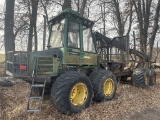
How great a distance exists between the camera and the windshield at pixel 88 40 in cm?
675

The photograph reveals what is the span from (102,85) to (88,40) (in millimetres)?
1646

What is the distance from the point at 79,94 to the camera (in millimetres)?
5762

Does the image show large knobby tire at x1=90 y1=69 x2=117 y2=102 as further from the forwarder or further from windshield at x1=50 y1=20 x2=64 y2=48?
windshield at x1=50 y1=20 x2=64 y2=48

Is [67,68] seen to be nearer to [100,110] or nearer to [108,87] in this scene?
[100,110]

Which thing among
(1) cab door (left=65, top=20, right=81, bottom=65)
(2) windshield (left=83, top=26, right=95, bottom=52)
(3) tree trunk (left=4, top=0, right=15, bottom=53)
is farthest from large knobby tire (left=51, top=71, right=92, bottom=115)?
(3) tree trunk (left=4, top=0, right=15, bottom=53)

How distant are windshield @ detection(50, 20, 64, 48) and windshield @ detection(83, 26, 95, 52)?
853 mm

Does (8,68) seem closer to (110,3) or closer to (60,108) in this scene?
(60,108)

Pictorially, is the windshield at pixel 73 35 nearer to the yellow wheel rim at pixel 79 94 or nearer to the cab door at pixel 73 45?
the cab door at pixel 73 45

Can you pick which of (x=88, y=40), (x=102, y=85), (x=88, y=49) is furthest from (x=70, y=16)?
(x=102, y=85)

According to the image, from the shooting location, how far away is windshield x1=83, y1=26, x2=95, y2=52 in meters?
6.75

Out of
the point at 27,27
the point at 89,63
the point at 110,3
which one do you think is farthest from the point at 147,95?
the point at 110,3

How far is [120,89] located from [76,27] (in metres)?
3.86

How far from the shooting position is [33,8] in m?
14.7

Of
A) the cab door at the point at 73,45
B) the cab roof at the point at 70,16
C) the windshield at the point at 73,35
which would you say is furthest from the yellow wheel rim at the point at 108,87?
the cab roof at the point at 70,16
